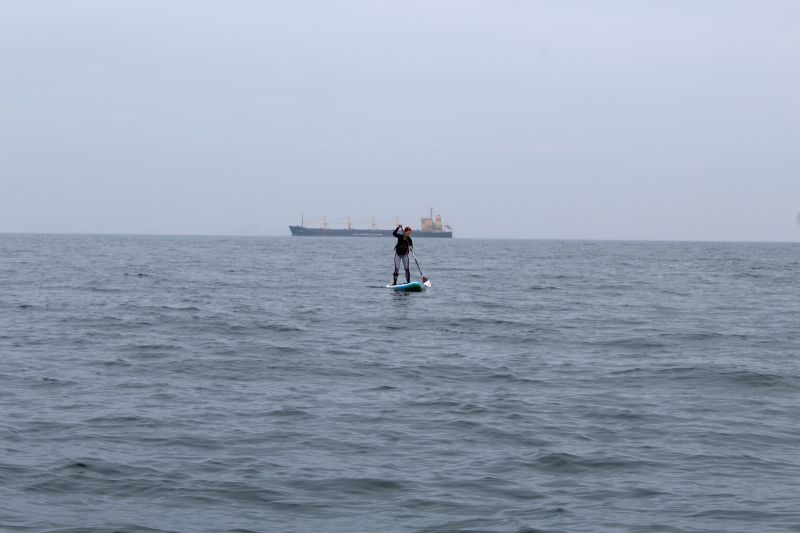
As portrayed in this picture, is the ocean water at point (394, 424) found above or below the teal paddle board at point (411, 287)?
below

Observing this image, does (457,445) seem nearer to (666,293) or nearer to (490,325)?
(490,325)

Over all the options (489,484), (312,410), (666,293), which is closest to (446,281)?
(666,293)

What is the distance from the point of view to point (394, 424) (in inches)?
378

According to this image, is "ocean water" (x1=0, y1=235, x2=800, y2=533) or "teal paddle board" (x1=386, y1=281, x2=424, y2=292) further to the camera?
"teal paddle board" (x1=386, y1=281, x2=424, y2=292)

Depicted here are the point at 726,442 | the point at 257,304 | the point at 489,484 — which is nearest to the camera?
the point at 489,484

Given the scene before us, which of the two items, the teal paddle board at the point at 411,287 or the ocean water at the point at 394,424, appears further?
the teal paddle board at the point at 411,287

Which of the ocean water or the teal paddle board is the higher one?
the teal paddle board

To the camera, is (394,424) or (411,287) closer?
(394,424)

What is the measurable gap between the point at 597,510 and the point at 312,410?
412 cm

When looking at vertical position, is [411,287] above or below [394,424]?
above

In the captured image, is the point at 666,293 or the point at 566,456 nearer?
the point at 566,456

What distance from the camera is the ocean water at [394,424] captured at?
22.7 feet

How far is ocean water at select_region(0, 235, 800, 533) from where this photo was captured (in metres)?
6.91

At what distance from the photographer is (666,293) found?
30953mm
